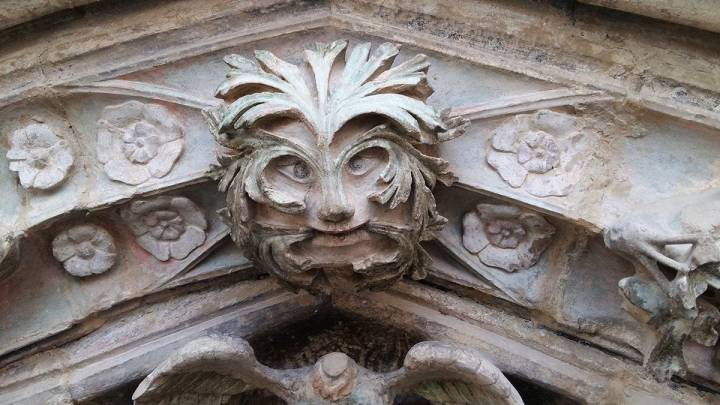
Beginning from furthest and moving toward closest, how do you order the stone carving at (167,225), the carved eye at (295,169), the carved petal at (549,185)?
1. the stone carving at (167,225)
2. the carved petal at (549,185)
3. the carved eye at (295,169)

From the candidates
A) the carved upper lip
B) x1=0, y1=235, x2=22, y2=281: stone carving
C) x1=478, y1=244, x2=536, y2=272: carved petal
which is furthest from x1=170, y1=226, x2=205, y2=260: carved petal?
x1=478, y1=244, x2=536, y2=272: carved petal

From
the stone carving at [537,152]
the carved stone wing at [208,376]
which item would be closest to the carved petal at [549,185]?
the stone carving at [537,152]

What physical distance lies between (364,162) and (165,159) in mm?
617

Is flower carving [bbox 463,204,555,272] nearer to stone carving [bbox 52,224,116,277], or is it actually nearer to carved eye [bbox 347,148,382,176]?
carved eye [bbox 347,148,382,176]

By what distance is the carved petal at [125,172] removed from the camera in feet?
8.25

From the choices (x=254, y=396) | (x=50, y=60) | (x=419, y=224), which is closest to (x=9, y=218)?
(x=50, y=60)

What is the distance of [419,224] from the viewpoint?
2266mm

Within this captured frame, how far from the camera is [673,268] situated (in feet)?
7.11

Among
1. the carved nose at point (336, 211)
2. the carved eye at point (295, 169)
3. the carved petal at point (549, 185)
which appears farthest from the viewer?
the carved petal at point (549, 185)

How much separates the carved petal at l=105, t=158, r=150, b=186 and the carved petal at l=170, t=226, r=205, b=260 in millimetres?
193

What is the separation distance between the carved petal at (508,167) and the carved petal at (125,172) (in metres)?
0.93

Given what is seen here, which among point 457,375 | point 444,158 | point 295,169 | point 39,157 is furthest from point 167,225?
point 457,375

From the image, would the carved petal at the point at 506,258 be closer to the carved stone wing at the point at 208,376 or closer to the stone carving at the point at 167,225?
Answer: the carved stone wing at the point at 208,376

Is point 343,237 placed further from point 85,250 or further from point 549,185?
point 85,250
